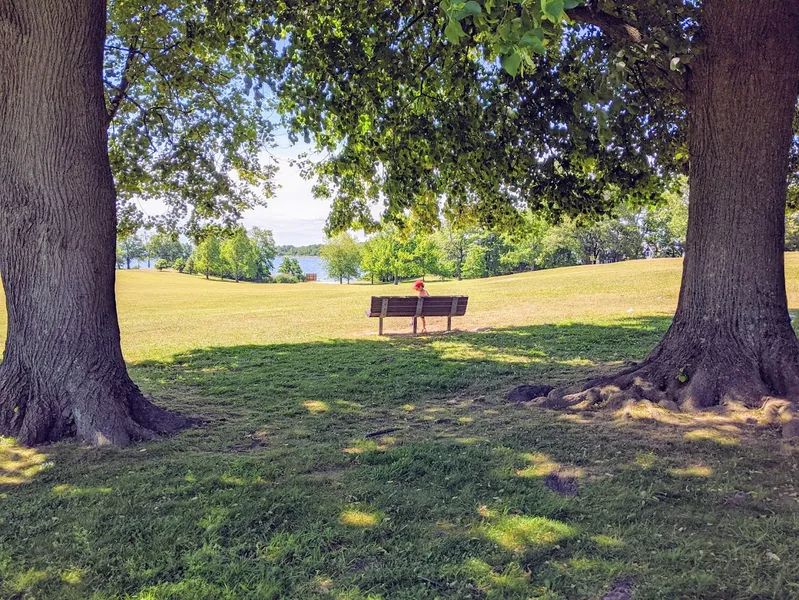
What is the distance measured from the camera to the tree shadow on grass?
276cm

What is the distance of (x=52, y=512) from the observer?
11.9 ft

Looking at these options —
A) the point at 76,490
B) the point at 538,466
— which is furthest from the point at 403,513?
the point at 76,490

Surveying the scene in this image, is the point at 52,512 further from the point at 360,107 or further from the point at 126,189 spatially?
the point at 126,189

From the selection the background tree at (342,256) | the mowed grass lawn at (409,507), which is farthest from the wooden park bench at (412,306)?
the background tree at (342,256)

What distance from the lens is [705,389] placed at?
203 inches

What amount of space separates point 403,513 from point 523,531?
30.5 inches

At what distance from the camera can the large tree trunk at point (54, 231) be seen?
502 centimetres

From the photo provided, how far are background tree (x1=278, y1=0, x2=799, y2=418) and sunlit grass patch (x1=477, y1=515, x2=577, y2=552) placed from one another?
2565 mm

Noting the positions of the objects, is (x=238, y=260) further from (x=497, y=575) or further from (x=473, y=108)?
(x=497, y=575)

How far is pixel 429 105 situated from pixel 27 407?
21.1 feet

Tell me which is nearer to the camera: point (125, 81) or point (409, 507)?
point (409, 507)

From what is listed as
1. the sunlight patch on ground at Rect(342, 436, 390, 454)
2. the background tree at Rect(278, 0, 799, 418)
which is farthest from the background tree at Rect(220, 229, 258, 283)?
the sunlight patch on ground at Rect(342, 436, 390, 454)

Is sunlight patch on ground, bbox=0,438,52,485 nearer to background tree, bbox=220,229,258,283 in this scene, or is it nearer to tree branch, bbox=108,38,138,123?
tree branch, bbox=108,38,138,123

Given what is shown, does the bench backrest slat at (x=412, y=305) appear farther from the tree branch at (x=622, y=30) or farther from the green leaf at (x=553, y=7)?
the green leaf at (x=553, y=7)
